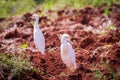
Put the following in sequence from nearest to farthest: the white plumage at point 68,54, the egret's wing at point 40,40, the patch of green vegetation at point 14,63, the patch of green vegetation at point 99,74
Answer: the patch of green vegetation at point 14,63, the patch of green vegetation at point 99,74, the white plumage at point 68,54, the egret's wing at point 40,40

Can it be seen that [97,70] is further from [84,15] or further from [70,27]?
[84,15]

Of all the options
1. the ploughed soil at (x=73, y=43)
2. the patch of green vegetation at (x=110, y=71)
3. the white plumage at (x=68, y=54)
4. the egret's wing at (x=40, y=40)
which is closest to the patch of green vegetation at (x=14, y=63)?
the ploughed soil at (x=73, y=43)

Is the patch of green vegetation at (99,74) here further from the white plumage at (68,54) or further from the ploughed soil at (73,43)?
the white plumage at (68,54)

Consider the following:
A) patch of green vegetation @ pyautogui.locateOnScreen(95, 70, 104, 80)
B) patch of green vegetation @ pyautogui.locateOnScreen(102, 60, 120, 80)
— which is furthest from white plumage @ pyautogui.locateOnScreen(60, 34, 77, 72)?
patch of green vegetation @ pyautogui.locateOnScreen(102, 60, 120, 80)

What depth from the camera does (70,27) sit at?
11719mm

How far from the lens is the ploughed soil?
7.02m

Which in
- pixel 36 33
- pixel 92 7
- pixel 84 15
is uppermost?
pixel 92 7

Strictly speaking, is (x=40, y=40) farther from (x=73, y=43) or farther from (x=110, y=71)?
(x=110, y=71)

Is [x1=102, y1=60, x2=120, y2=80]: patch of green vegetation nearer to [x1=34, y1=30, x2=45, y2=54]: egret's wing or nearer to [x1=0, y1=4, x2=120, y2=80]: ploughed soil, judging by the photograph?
[x1=0, y1=4, x2=120, y2=80]: ploughed soil

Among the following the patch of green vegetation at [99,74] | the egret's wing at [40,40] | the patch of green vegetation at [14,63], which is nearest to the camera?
the patch of green vegetation at [14,63]

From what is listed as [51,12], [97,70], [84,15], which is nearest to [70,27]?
[84,15]

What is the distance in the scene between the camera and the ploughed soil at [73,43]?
23.0 feet

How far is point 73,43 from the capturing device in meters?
9.45

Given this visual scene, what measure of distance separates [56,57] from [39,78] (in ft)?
4.56
